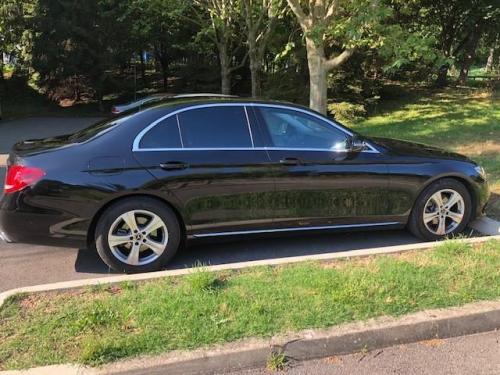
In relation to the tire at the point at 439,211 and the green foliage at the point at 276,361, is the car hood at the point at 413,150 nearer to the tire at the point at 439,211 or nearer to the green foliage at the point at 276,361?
the tire at the point at 439,211

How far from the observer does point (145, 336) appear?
333 cm

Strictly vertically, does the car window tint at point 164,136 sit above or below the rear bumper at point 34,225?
above

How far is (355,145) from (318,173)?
49 cm

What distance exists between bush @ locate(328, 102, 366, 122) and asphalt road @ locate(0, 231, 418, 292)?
1094cm

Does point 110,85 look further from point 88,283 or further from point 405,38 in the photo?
point 88,283

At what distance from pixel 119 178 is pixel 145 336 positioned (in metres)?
1.66

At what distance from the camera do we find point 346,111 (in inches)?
647

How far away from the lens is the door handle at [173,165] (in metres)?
4.70

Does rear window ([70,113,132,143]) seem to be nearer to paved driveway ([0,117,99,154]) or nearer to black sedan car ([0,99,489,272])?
black sedan car ([0,99,489,272])

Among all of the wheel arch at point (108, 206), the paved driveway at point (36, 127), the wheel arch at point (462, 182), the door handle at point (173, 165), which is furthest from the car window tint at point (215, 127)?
the paved driveway at point (36, 127)

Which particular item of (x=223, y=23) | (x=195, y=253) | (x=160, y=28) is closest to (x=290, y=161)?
(x=195, y=253)

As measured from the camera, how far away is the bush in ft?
54.0

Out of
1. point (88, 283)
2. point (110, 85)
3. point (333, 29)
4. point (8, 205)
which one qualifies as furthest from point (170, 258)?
point (110, 85)

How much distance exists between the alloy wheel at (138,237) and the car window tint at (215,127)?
741 mm
